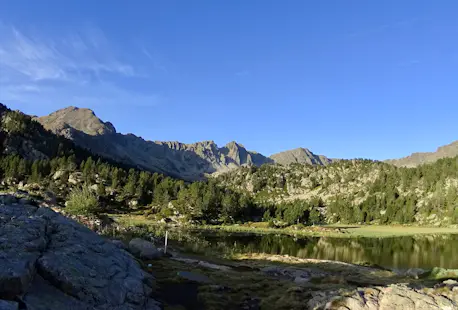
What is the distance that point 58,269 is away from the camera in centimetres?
1736

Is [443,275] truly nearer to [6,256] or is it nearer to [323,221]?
[6,256]

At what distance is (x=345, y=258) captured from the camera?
67812 millimetres

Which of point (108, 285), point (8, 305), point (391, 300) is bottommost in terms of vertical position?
point (108, 285)

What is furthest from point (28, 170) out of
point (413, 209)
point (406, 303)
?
point (413, 209)

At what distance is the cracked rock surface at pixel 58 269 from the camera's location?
48.9 feet

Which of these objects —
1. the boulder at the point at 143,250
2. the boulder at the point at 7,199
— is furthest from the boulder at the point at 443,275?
the boulder at the point at 7,199

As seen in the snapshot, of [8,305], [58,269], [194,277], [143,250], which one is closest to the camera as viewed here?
[8,305]

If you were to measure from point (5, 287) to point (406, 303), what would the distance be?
833 inches

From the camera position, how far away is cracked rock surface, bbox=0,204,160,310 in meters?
14.9

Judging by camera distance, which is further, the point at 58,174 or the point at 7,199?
the point at 58,174

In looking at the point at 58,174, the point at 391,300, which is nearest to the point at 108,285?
the point at 391,300

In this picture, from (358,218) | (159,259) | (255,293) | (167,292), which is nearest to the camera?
(167,292)

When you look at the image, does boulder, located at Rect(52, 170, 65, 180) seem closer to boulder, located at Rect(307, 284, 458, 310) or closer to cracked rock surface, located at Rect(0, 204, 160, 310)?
cracked rock surface, located at Rect(0, 204, 160, 310)

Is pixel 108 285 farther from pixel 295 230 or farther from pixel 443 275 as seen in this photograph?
pixel 295 230
